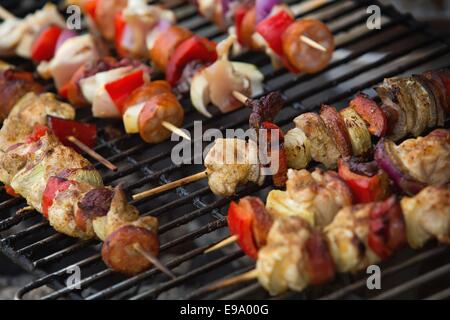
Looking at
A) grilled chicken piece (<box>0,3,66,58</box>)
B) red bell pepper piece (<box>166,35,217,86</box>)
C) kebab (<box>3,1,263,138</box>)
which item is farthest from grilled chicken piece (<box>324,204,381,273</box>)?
grilled chicken piece (<box>0,3,66,58</box>)

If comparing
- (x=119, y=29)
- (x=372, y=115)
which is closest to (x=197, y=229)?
(x=372, y=115)

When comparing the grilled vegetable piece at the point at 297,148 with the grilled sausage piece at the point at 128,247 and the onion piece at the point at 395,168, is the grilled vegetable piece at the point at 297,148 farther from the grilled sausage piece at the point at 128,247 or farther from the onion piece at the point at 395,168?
the grilled sausage piece at the point at 128,247

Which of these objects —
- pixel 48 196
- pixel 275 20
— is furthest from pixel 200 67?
pixel 48 196

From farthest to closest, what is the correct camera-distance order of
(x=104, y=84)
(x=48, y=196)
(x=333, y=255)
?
(x=104, y=84)
(x=48, y=196)
(x=333, y=255)

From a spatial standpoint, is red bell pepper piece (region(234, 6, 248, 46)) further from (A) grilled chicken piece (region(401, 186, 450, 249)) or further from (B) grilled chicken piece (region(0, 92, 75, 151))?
(A) grilled chicken piece (region(401, 186, 450, 249))

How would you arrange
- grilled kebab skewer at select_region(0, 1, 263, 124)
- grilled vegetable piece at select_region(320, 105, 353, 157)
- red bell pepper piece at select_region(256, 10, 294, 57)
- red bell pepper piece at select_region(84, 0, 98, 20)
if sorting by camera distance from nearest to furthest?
grilled vegetable piece at select_region(320, 105, 353, 157), grilled kebab skewer at select_region(0, 1, 263, 124), red bell pepper piece at select_region(256, 10, 294, 57), red bell pepper piece at select_region(84, 0, 98, 20)

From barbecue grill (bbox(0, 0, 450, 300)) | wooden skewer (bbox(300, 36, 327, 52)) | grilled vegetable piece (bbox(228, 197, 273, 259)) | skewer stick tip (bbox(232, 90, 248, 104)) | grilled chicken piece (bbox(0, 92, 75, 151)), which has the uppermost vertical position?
wooden skewer (bbox(300, 36, 327, 52))
